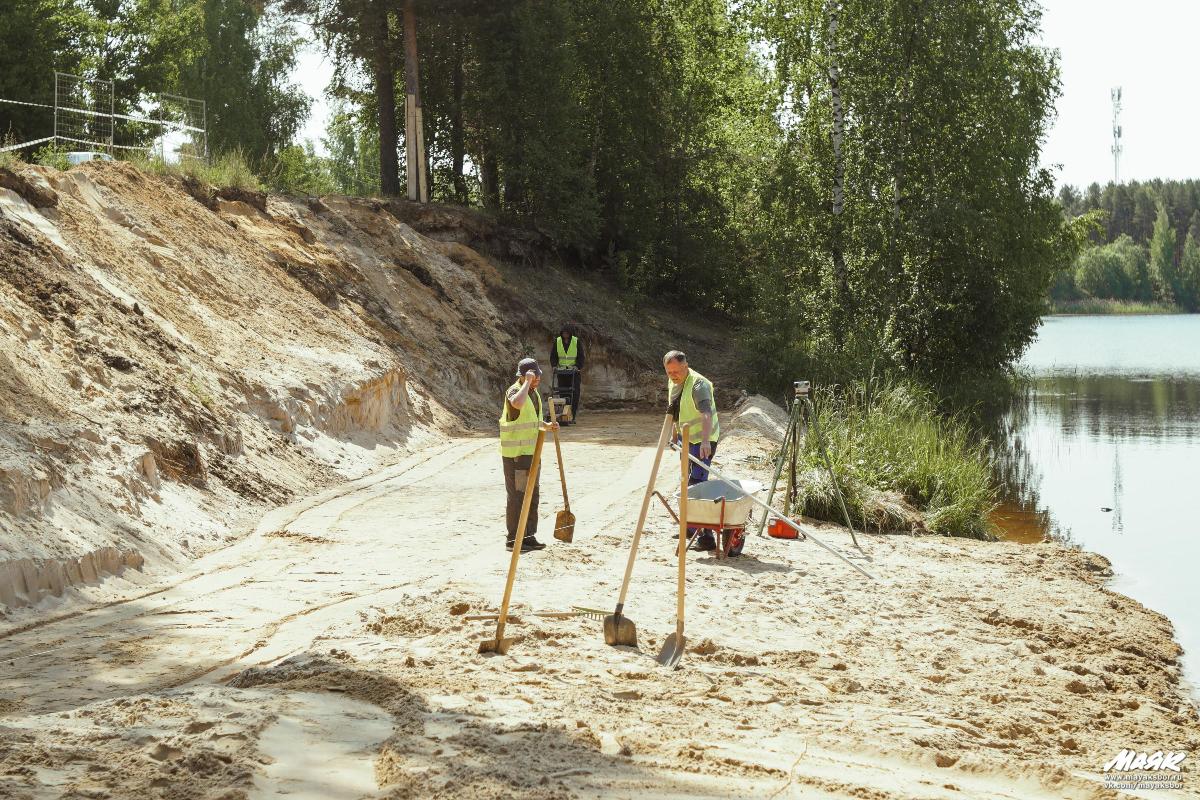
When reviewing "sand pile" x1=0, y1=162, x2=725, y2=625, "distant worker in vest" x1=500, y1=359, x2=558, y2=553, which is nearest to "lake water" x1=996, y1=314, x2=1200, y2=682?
"distant worker in vest" x1=500, y1=359, x2=558, y2=553

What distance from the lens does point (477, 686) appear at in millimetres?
6707

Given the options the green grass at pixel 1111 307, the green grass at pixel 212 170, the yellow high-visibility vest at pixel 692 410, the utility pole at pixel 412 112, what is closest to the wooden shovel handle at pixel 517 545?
the yellow high-visibility vest at pixel 692 410

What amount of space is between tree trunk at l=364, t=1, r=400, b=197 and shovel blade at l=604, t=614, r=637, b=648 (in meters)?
23.6

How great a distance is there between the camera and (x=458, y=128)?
3180 centimetres

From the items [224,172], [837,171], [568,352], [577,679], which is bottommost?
[577,679]

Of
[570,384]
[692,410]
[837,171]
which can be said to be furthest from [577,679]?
[837,171]

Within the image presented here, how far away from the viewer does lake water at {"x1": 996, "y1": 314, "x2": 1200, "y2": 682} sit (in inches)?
539

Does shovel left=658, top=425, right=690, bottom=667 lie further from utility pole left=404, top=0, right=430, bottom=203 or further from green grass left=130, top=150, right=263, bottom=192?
utility pole left=404, top=0, right=430, bottom=203

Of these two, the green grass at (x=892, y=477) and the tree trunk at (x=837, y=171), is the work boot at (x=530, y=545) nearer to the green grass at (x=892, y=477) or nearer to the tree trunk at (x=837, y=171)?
the green grass at (x=892, y=477)

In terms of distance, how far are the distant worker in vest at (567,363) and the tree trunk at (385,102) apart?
10.2 meters

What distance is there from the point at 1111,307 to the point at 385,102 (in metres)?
106

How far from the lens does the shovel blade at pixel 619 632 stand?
25.5 feet

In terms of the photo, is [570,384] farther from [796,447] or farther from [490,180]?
[490,180]

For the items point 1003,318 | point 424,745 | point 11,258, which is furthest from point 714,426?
point 1003,318
